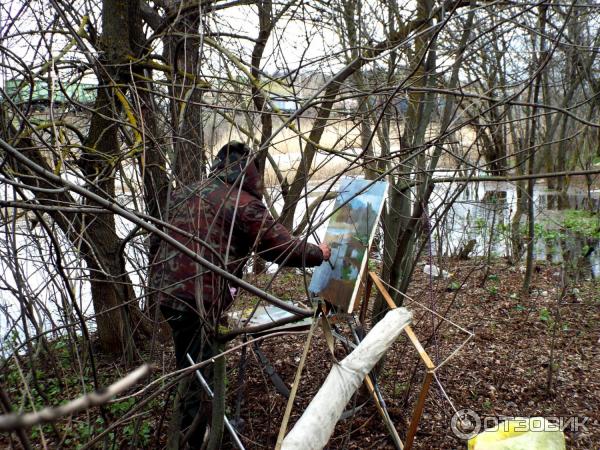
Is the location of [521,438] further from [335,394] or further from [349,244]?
[349,244]

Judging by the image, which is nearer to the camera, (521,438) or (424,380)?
(424,380)

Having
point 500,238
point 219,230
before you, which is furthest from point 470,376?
point 500,238

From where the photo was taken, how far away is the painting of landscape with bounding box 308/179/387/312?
3336 millimetres

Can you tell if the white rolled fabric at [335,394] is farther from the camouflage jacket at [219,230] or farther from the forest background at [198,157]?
the camouflage jacket at [219,230]

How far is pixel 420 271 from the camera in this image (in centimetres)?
768

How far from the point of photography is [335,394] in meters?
1.43

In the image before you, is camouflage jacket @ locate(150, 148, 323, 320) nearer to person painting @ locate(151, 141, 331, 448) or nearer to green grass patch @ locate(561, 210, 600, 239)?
person painting @ locate(151, 141, 331, 448)

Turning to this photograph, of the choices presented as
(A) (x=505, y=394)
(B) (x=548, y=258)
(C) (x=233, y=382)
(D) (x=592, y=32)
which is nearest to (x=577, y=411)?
(A) (x=505, y=394)

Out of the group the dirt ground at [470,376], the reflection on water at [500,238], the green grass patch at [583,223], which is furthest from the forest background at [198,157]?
→ the green grass patch at [583,223]

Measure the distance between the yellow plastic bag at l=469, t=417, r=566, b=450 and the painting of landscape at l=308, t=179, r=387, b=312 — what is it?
1128mm

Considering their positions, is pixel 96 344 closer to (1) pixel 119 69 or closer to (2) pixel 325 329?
(1) pixel 119 69

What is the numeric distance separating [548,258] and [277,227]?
297 inches

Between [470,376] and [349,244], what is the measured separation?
1.47 meters

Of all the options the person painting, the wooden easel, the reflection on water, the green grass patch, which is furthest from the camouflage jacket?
the green grass patch
